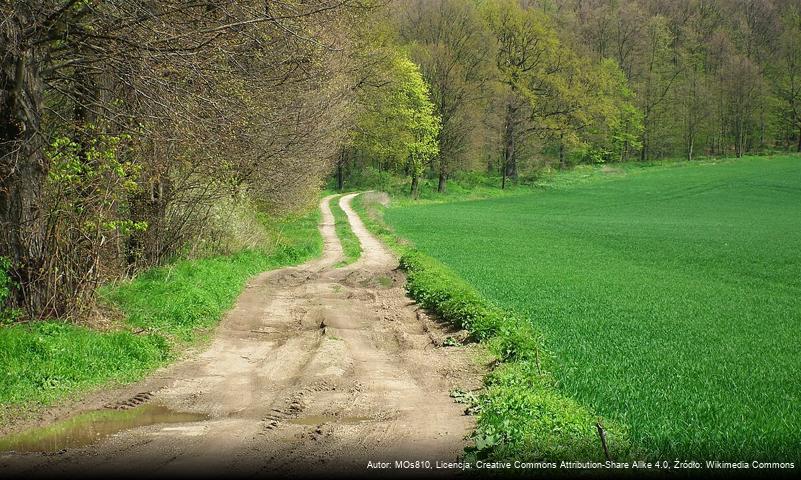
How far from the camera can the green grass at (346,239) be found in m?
23.3

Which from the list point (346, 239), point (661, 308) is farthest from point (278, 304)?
point (346, 239)

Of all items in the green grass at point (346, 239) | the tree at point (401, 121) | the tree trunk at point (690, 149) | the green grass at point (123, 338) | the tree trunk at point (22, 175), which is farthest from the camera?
the tree trunk at point (690, 149)

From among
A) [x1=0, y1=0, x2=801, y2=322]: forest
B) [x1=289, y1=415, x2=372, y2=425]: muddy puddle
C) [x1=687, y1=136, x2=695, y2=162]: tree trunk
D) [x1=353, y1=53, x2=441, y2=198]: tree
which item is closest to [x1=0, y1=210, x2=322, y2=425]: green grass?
[x1=0, y1=0, x2=801, y2=322]: forest

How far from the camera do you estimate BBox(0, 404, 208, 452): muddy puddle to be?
244 inches

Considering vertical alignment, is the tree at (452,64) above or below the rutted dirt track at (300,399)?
above

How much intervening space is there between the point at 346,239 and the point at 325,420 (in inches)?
868

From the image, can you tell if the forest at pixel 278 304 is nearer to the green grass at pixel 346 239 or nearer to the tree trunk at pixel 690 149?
the green grass at pixel 346 239

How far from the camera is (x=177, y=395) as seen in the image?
7.98 meters

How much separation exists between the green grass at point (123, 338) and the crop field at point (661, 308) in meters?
5.88

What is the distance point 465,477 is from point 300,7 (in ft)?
29.8

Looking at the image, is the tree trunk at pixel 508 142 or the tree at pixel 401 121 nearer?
the tree at pixel 401 121

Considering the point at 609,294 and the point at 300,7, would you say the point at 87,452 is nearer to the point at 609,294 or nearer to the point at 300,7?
the point at 300,7

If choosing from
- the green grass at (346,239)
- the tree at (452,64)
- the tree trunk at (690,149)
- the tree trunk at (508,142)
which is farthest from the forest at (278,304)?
the tree trunk at (690,149)

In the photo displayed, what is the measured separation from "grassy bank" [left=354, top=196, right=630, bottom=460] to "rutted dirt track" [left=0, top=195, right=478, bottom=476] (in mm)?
366
